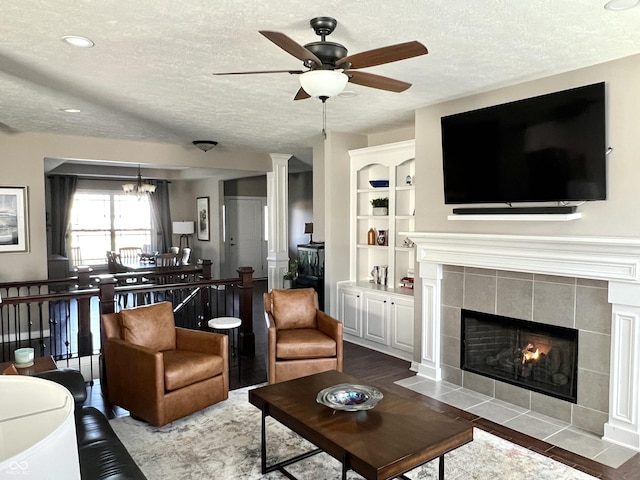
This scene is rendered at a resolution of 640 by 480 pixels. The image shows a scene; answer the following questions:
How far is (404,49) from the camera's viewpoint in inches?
92.9

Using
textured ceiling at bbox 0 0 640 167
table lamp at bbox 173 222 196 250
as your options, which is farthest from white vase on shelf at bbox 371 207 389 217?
table lamp at bbox 173 222 196 250

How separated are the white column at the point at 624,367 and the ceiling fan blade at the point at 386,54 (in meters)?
2.26

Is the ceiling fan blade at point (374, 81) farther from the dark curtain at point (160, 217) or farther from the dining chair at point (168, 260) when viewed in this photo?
the dark curtain at point (160, 217)

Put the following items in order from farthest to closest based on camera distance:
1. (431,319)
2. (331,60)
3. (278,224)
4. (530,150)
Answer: (278,224) < (431,319) < (530,150) < (331,60)

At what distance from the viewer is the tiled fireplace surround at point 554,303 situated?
11.0 ft

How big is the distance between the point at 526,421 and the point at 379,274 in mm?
2694

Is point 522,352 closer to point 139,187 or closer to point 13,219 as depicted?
point 13,219

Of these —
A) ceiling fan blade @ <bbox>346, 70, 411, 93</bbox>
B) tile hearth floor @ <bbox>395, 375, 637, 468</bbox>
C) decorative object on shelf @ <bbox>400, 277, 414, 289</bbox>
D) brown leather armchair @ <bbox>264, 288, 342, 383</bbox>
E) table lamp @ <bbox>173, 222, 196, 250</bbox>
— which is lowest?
tile hearth floor @ <bbox>395, 375, 637, 468</bbox>

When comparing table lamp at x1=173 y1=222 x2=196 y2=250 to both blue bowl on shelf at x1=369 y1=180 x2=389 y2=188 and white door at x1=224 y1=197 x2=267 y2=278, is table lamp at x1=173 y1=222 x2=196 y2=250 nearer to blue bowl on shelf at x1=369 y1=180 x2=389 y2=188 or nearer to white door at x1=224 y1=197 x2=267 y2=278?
white door at x1=224 y1=197 x2=267 y2=278

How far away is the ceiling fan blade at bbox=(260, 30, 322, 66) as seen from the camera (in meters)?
2.15

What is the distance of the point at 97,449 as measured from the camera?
2.40 m

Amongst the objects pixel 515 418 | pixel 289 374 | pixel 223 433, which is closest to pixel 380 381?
pixel 289 374

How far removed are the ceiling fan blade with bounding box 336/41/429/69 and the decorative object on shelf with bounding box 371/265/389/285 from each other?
377 cm

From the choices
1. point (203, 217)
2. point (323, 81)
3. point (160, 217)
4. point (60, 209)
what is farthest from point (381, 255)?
point (60, 209)
